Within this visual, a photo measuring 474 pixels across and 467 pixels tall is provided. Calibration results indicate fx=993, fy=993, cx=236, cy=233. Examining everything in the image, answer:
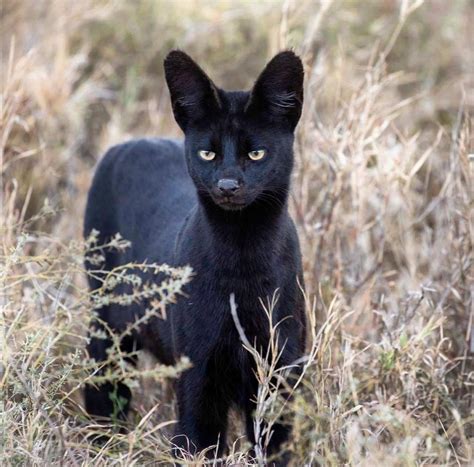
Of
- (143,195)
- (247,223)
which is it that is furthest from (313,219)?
(247,223)

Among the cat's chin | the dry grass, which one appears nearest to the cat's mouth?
the cat's chin

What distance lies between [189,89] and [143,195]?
2.82ft

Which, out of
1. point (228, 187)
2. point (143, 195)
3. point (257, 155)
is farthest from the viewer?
point (143, 195)

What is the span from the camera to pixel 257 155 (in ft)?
10.5

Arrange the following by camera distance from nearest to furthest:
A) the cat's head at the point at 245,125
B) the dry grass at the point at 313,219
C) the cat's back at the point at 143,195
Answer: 1. the dry grass at the point at 313,219
2. the cat's head at the point at 245,125
3. the cat's back at the point at 143,195

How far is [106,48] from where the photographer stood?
6977 millimetres

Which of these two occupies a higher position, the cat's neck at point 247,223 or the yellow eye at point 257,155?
the yellow eye at point 257,155

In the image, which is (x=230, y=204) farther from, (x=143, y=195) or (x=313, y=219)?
(x=313, y=219)

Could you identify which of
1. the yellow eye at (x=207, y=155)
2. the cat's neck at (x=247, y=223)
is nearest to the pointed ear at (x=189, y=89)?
the yellow eye at (x=207, y=155)

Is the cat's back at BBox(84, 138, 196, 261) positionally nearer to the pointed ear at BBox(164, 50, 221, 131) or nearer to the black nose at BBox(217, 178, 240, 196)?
the pointed ear at BBox(164, 50, 221, 131)

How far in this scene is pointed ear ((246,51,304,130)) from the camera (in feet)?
10.5

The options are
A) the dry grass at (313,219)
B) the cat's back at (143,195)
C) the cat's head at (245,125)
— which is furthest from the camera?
the cat's back at (143,195)

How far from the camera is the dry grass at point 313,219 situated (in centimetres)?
299

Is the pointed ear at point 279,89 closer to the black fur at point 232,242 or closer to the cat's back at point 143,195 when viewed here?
the black fur at point 232,242
